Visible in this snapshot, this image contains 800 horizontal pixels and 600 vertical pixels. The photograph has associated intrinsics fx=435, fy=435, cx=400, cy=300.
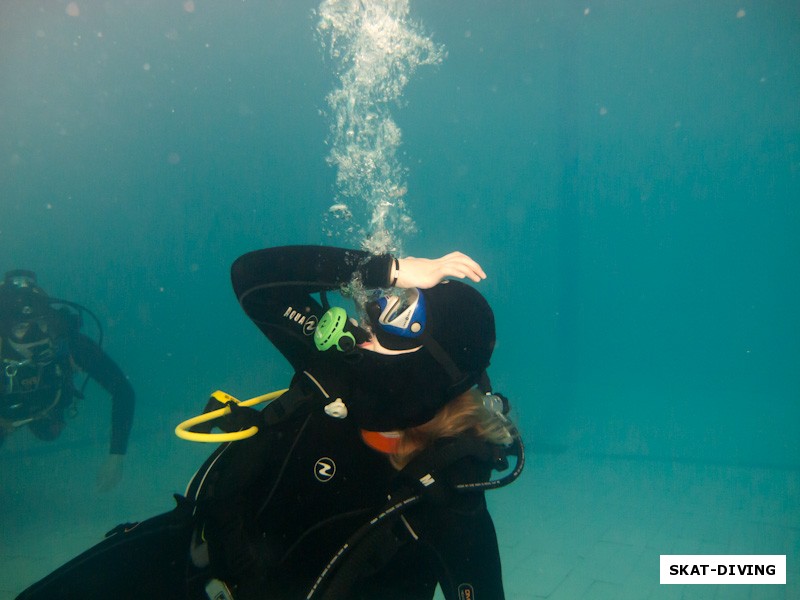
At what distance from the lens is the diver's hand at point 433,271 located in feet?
5.27

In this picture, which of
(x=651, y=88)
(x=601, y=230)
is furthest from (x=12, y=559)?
(x=601, y=230)

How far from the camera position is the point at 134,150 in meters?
90.8

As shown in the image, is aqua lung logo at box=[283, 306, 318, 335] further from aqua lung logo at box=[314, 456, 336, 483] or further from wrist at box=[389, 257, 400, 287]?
aqua lung logo at box=[314, 456, 336, 483]

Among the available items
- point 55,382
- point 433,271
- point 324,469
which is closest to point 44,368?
point 55,382

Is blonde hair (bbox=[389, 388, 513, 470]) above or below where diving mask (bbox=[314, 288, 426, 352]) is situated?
below

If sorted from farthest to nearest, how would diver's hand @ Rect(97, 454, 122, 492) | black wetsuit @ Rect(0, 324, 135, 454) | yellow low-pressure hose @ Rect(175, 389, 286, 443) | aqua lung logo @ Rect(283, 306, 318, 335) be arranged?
diver's hand @ Rect(97, 454, 122, 492) → black wetsuit @ Rect(0, 324, 135, 454) → aqua lung logo @ Rect(283, 306, 318, 335) → yellow low-pressure hose @ Rect(175, 389, 286, 443)

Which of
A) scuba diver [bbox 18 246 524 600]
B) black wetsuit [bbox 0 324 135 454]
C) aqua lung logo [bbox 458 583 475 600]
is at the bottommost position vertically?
black wetsuit [bbox 0 324 135 454]

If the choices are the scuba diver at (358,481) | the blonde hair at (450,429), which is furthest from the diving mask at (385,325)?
the blonde hair at (450,429)

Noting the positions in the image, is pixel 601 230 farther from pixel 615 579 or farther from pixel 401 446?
pixel 401 446

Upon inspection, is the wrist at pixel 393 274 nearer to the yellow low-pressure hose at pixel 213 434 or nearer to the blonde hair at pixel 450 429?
the blonde hair at pixel 450 429

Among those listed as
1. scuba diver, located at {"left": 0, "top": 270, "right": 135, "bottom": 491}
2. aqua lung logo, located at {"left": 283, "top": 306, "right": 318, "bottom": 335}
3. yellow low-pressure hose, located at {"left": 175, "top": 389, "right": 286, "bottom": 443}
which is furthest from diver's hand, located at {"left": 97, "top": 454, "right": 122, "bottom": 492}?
aqua lung logo, located at {"left": 283, "top": 306, "right": 318, "bottom": 335}

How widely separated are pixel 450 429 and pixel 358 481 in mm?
391

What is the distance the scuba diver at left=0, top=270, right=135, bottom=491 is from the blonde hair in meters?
5.87

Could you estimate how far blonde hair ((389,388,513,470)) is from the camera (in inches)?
64.7
